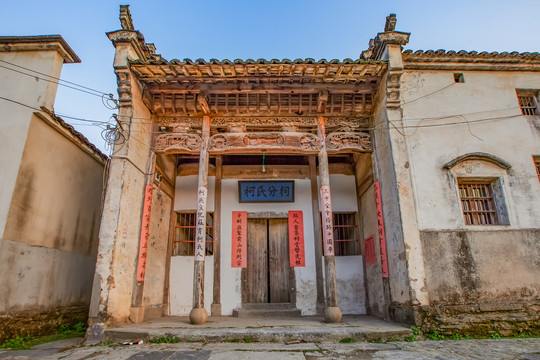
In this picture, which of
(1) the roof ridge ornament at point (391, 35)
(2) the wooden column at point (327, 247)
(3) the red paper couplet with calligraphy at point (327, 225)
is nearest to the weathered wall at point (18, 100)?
(2) the wooden column at point (327, 247)

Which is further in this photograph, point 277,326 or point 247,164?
point 247,164

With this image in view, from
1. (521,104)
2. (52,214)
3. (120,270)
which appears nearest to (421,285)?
(521,104)

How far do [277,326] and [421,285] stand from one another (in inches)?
102

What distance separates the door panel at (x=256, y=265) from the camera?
26.4 ft

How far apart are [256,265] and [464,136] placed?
5612 mm

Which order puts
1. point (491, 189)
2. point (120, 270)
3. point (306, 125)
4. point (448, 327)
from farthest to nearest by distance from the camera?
point (306, 125), point (491, 189), point (120, 270), point (448, 327)

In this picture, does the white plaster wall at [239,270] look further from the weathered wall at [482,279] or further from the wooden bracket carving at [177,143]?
the weathered wall at [482,279]

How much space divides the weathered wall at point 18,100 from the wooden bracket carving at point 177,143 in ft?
7.02

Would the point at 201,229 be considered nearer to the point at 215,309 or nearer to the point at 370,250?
the point at 215,309

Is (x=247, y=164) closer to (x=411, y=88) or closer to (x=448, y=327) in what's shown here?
(x=411, y=88)

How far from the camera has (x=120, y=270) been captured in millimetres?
5906

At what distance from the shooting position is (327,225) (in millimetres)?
6441

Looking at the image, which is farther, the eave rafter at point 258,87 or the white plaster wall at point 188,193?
the white plaster wall at point 188,193

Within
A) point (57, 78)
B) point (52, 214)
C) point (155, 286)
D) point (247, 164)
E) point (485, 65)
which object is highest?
point (485, 65)
